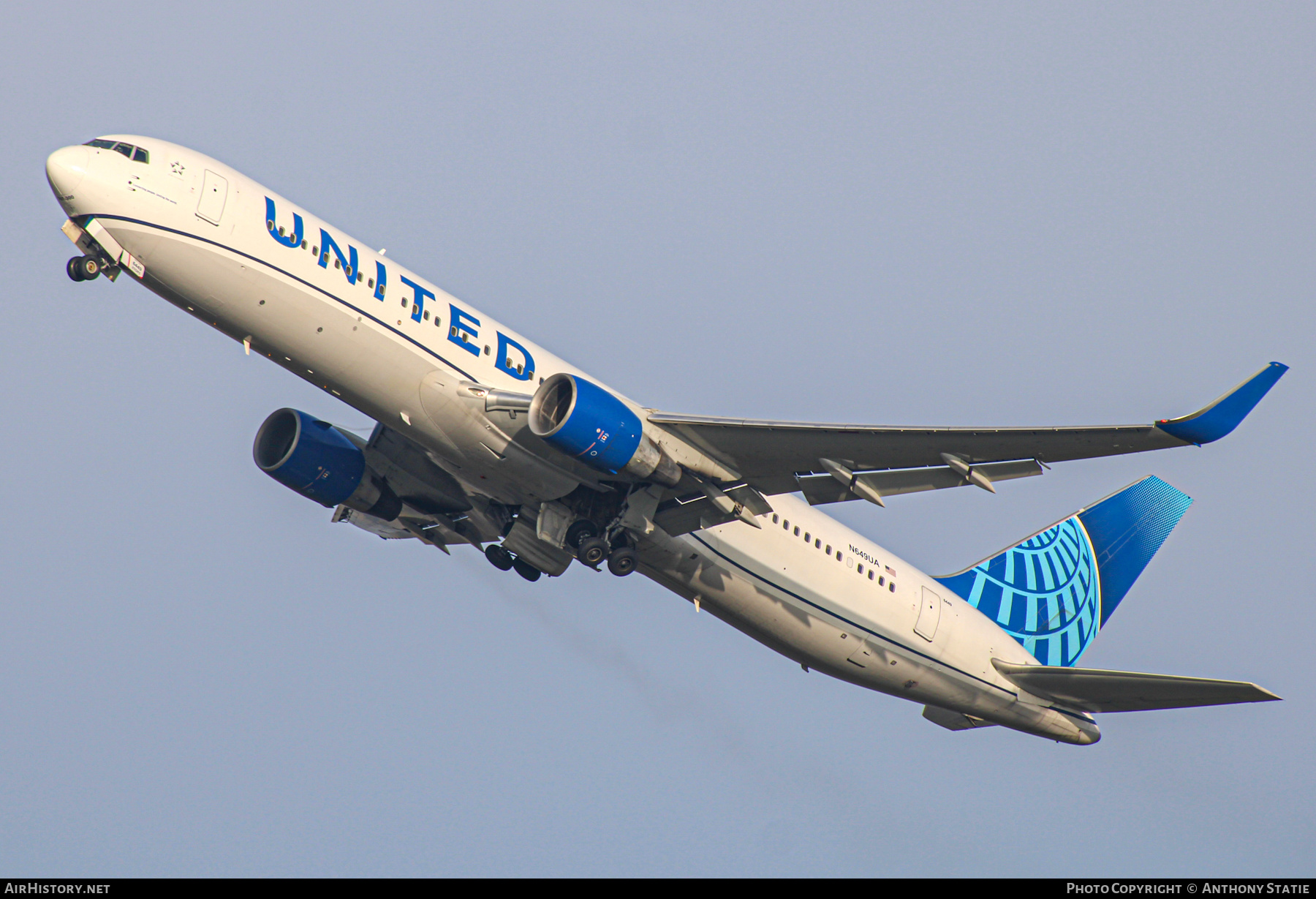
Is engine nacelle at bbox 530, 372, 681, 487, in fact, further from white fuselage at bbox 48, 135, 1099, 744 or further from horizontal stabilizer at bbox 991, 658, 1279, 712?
horizontal stabilizer at bbox 991, 658, 1279, 712

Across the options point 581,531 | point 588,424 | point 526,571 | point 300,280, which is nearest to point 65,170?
point 300,280

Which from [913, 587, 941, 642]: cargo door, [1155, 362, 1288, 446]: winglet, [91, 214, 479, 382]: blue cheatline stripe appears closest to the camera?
[1155, 362, 1288, 446]: winglet

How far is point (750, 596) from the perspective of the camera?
2778 centimetres

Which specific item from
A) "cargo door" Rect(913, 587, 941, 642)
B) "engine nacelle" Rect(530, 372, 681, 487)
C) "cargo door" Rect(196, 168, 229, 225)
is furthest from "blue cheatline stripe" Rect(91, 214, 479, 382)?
"cargo door" Rect(913, 587, 941, 642)

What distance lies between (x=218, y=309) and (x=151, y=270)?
126 centimetres

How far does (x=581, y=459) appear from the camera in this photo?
78.4 feet

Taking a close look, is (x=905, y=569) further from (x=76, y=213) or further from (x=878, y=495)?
(x=76, y=213)

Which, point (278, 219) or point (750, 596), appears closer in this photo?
point (278, 219)

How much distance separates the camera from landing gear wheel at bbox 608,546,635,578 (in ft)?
86.1

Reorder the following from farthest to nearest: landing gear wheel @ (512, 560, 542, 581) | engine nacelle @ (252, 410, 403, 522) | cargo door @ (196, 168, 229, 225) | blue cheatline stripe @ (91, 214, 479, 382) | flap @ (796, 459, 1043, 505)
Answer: landing gear wheel @ (512, 560, 542, 581) → engine nacelle @ (252, 410, 403, 522) → flap @ (796, 459, 1043, 505) → cargo door @ (196, 168, 229, 225) → blue cheatline stripe @ (91, 214, 479, 382)

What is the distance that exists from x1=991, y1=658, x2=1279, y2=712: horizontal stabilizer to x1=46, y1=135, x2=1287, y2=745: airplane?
54mm
